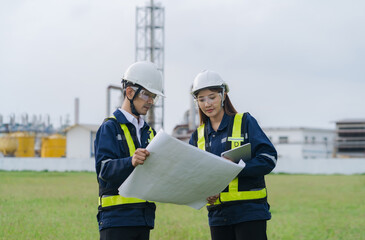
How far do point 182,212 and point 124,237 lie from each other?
7.82m

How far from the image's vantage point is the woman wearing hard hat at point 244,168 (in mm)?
3381

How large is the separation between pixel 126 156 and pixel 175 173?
0.35 metres

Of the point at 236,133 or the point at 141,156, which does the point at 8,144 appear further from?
the point at 141,156

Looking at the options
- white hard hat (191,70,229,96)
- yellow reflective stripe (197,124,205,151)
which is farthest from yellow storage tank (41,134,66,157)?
white hard hat (191,70,229,96)

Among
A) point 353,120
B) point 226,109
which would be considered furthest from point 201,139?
point 353,120

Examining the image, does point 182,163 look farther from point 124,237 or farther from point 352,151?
point 352,151

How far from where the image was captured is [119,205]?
10.4 feet

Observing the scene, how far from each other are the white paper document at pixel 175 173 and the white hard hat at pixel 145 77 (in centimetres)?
58

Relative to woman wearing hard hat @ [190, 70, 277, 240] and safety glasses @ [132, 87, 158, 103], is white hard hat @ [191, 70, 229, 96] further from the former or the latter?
safety glasses @ [132, 87, 158, 103]

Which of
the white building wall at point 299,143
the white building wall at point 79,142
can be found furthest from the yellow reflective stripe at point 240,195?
the white building wall at point 299,143

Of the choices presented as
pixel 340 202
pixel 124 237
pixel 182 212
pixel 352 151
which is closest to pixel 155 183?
pixel 124 237

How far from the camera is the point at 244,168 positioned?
131 inches

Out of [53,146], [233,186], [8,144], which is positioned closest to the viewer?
[233,186]

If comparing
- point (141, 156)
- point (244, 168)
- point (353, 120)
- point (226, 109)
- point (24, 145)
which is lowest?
point (24, 145)
